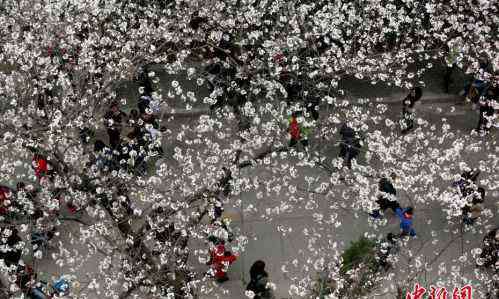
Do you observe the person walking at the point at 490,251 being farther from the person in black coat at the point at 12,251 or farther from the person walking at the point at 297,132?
the person in black coat at the point at 12,251

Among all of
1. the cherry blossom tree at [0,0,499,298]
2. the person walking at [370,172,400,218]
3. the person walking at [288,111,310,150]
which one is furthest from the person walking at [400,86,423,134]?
the person walking at [288,111,310,150]

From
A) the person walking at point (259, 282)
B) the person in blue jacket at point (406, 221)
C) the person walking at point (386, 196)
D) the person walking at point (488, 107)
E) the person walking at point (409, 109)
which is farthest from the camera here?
the person walking at point (409, 109)

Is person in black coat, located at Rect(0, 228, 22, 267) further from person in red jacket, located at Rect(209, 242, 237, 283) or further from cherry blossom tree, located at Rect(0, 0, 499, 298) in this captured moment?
person in red jacket, located at Rect(209, 242, 237, 283)

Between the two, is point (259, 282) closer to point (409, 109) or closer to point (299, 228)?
point (299, 228)

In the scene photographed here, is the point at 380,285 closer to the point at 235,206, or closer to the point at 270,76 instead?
the point at 235,206

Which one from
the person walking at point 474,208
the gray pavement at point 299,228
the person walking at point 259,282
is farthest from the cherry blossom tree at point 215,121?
the person walking at point 259,282

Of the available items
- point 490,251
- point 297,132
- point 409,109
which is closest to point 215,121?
point 297,132

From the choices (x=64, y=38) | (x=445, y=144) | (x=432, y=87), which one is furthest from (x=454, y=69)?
(x=64, y=38)
